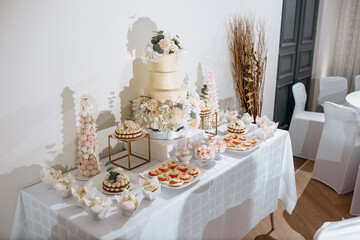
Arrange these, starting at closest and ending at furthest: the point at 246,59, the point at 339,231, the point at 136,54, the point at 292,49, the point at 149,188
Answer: the point at 339,231
the point at 149,188
the point at 136,54
the point at 246,59
the point at 292,49

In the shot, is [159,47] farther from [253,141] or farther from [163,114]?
[253,141]

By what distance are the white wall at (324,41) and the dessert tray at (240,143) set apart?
328 cm

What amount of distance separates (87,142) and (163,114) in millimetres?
480

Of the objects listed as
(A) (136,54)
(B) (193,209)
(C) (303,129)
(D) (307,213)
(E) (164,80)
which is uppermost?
(A) (136,54)

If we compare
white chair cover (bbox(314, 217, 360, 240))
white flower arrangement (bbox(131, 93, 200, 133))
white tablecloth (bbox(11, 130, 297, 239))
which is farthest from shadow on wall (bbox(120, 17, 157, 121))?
white chair cover (bbox(314, 217, 360, 240))

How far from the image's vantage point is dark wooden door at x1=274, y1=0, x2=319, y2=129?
12.7ft

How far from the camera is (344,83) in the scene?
4504mm

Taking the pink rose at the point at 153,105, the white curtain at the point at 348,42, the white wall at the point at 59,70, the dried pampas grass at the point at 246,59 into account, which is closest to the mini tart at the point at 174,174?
the pink rose at the point at 153,105

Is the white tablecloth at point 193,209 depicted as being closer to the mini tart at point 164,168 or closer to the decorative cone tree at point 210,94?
the mini tart at point 164,168

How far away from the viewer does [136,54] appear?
82.2 inches

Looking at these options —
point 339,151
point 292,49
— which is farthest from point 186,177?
point 292,49

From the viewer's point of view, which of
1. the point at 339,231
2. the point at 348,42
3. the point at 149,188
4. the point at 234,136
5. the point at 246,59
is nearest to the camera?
the point at 339,231

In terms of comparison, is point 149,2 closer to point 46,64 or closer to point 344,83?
point 46,64

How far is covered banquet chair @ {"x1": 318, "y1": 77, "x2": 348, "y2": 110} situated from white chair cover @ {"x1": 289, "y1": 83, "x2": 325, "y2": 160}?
73 centimetres
